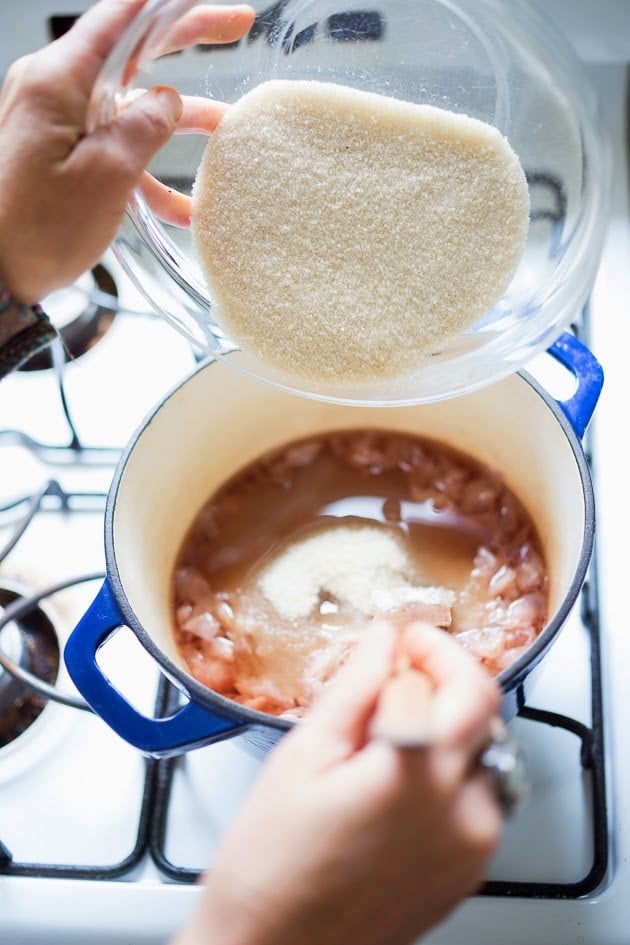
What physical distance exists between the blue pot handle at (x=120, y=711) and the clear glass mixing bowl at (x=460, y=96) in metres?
0.20

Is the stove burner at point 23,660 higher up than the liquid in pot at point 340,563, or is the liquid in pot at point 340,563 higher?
the liquid in pot at point 340,563

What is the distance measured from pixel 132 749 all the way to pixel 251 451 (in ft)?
0.93

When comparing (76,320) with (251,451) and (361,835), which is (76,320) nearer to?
(251,451)

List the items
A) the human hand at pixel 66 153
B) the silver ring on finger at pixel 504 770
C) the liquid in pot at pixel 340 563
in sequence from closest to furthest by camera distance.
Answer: the silver ring on finger at pixel 504 770
the human hand at pixel 66 153
the liquid in pot at pixel 340 563

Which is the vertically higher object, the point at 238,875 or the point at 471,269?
the point at 471,269

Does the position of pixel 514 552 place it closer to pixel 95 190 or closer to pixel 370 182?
pixel 370 182

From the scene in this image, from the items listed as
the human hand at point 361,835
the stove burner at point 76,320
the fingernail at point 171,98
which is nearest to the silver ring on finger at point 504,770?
the human hand at point 361,835

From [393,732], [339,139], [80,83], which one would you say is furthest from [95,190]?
[393,732]

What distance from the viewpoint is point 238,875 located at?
1.43 ft

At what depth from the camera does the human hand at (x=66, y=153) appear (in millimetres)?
537

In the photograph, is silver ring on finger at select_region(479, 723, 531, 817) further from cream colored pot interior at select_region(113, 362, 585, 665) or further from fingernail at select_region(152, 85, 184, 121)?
fingernail at select_region(152, 85, 184, 121)

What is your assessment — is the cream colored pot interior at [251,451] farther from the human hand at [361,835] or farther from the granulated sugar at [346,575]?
the human hand at [361,835]

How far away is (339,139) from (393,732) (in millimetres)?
392

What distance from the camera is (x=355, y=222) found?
621mm
